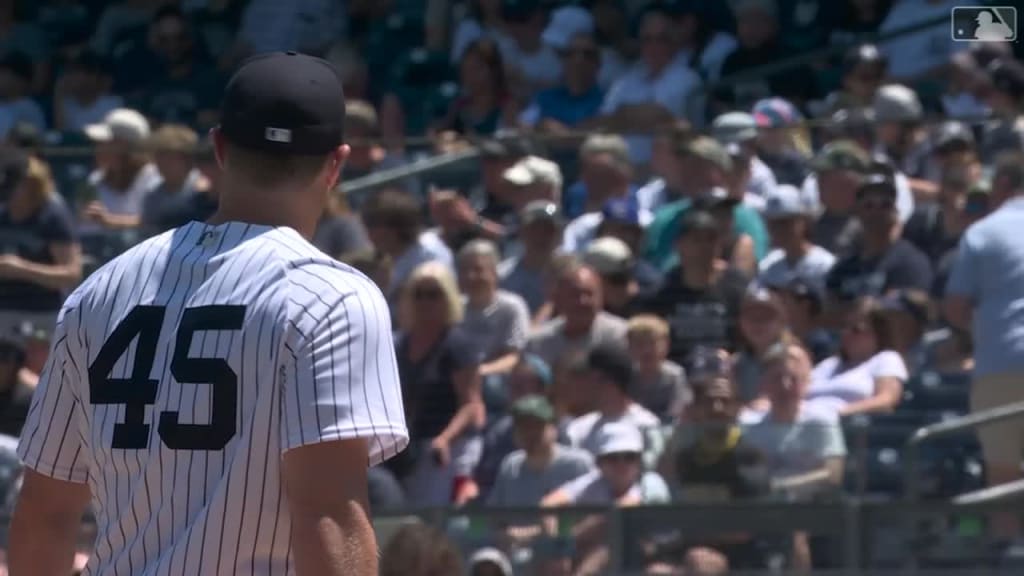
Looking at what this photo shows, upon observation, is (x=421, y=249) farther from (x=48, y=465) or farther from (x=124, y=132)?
(x=48, y=465)

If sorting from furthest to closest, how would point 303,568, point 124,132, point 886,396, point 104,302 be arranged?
point 124,132 → point 886,396 → point 104,302 → point 303,568

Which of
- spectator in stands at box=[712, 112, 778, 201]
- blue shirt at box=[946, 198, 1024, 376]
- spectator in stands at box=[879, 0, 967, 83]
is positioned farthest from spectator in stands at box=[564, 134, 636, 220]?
spectator in stands at box=[879, 0, 967, 83]

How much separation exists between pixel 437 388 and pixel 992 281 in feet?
7.46

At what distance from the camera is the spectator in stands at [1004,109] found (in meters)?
8.70

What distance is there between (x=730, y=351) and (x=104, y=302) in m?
5.71

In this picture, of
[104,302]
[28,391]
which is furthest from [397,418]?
[28,391]

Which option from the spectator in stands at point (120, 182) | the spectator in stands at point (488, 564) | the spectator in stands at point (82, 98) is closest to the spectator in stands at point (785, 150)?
the spectator in stands at point (488, 564)

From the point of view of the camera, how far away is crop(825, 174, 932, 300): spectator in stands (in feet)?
27.0

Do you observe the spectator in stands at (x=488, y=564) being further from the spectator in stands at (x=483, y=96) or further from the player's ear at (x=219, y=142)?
the spectator in stands at (x=483, y=96)

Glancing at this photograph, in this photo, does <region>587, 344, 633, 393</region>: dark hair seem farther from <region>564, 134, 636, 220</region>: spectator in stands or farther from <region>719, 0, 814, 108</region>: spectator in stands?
<region>719, 0, 814, 108</region>: spectator in stands

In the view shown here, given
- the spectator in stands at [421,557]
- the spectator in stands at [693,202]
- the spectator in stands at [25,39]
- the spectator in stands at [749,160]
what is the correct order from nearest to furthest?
the spectator in stands at [421,557]
the spectator in stands at [693,202]
the spectator in stands at [749,160]
the spectator in stands at [25,39]

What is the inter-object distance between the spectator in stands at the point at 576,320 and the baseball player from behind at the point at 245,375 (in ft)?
18.6

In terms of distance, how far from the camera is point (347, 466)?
7.82ft

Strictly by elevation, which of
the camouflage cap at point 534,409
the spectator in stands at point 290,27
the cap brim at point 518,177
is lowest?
the camouflage cap at point 534,409
